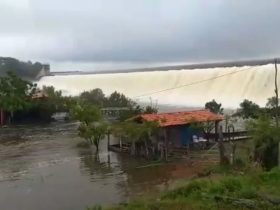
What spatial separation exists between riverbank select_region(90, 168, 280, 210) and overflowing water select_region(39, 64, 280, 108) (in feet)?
106

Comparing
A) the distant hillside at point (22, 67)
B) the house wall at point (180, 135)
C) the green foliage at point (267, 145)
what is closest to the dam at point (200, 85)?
the house wall at point (180, 135)

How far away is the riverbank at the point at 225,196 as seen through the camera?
1234 centimetres

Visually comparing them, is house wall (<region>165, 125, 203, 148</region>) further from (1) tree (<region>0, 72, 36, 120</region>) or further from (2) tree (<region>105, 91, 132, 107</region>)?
(2) tree (<region>105, 91, 132, 107</region>)

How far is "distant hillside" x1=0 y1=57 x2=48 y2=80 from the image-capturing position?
4220 inches

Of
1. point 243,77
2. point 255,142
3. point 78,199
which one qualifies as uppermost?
point 243,77

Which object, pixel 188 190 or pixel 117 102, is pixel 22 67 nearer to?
pixel 117 102

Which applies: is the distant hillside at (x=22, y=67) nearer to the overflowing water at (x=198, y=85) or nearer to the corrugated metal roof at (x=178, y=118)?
the overflowing water at (x=198, y=85)

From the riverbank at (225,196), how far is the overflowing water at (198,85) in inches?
1275

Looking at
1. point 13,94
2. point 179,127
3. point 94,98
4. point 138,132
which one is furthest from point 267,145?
point 94,98

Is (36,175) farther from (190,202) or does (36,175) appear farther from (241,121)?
(241,121)

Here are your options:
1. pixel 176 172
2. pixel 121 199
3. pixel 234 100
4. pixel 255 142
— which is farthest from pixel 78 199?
pixel 234 100

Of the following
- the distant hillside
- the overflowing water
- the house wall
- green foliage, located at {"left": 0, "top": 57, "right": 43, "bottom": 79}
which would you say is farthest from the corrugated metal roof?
green foliage, located at {"left": 0, "top": 57, "right": 43, "bottom": 79}

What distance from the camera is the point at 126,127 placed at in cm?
2642

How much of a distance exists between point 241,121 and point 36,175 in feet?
62.1
